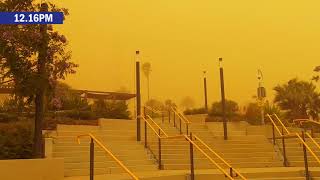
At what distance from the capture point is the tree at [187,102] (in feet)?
104

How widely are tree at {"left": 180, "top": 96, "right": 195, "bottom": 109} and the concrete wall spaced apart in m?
21.1

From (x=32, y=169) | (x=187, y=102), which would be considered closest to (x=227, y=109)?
(x=187, y=102)

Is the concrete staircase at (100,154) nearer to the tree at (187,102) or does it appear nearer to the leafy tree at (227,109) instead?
the leafy tree at (227,109)

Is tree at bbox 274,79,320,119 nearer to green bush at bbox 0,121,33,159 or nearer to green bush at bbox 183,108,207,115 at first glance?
green bush at bbox 183,108,207,115

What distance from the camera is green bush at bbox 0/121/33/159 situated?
11.1 metres

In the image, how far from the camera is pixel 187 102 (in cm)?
3222

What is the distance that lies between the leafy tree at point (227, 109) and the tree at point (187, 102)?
5.95 feet

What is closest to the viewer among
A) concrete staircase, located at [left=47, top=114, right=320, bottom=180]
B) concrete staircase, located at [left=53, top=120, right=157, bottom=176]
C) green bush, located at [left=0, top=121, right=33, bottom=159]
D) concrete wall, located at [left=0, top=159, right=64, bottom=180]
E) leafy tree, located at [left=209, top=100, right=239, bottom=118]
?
concrete wall, located at [left=0, top=159, right=64, bottom=180]

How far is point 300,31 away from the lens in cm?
3088

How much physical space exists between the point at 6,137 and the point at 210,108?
19.3 metres

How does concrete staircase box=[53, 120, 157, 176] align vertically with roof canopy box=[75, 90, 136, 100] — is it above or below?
below

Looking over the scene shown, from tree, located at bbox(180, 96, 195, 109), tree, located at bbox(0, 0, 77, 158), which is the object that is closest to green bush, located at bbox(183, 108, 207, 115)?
tree, located at bbox(180, 96, 195, 109)

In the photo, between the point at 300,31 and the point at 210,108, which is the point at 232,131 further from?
the point at 300,31

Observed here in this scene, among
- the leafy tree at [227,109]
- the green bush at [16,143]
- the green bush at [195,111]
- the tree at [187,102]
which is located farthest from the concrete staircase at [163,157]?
the tree at [187,102]
